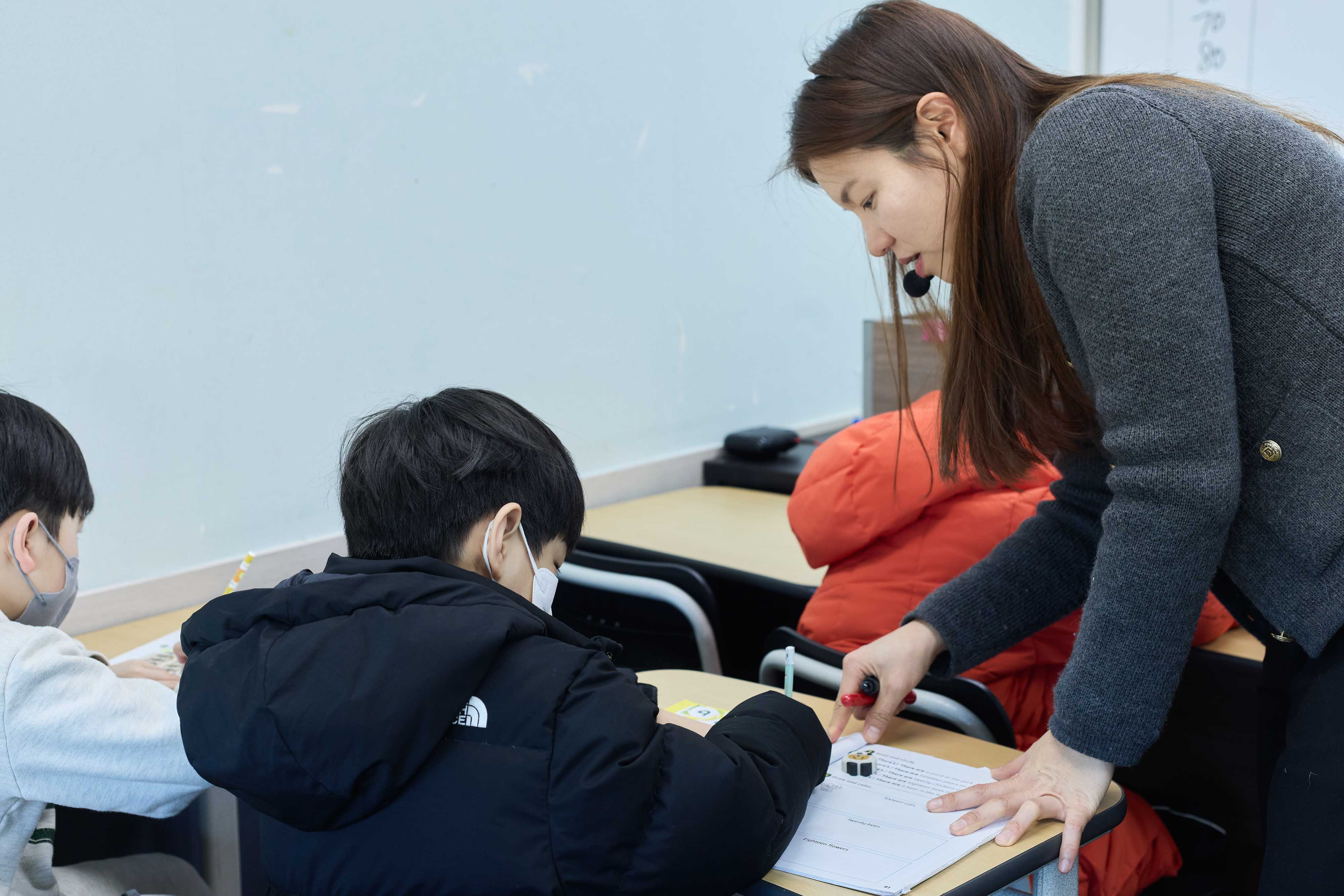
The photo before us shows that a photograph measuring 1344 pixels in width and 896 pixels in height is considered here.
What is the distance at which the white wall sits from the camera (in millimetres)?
1709

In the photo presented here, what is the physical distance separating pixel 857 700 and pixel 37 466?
94 cm

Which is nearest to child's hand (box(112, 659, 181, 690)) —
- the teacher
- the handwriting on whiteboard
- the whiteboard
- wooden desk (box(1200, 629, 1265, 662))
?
the teacher

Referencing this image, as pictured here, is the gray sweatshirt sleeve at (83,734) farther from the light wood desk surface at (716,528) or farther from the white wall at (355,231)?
the light wood desk surface at (716,528)

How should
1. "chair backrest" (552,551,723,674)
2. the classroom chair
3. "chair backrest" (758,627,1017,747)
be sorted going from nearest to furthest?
1. "chair backrest" (758,627,1017,747)
2. "chair backrest" (552,551,723,674)
3. the classroom chair

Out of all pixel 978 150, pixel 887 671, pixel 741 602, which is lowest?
pixel 741 602

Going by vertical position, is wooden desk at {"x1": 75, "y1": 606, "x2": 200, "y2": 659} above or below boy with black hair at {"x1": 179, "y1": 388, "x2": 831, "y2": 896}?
below

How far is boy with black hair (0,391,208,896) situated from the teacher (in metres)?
0.76

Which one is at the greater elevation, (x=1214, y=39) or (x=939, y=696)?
(x=1214, y=39)

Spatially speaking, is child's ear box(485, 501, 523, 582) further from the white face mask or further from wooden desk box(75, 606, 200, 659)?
wooden desk box(75, 606, 200, 659)

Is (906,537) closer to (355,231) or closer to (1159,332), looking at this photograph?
(1159,332)

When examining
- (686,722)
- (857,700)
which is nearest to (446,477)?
(686,722)

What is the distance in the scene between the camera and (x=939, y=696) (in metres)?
1.35

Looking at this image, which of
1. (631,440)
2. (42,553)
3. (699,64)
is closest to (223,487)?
(42,553)

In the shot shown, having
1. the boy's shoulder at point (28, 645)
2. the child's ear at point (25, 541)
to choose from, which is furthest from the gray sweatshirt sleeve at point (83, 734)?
A: the child's ear at point (25, 541)
